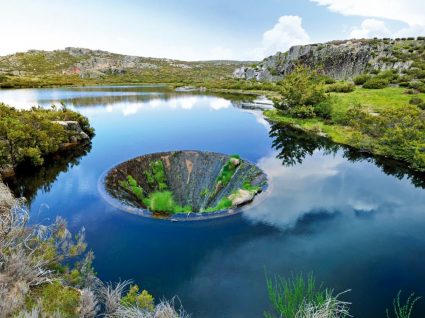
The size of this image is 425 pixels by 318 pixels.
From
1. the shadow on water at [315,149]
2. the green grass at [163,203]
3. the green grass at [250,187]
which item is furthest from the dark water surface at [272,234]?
the green grass at [163,203]

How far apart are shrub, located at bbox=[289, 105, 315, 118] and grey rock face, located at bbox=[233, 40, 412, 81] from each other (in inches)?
1372

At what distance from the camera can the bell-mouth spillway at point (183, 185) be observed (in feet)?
76.1

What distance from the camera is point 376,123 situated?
4050cm

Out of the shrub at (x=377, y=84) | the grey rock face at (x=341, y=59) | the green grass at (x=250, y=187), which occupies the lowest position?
the green grass at (x=250, y=187)

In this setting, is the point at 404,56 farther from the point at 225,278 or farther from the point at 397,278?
the point at 225,278

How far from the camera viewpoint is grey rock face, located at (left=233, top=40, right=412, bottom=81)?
8432 cm

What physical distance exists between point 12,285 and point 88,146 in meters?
33.3

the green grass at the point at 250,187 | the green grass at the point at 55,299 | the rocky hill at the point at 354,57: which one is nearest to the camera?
the green grass at the point at 55,299

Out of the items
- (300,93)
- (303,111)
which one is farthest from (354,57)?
(303,111)

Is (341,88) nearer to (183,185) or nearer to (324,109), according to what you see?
(324,109)

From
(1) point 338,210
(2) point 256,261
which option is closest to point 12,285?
(2) point 256,261

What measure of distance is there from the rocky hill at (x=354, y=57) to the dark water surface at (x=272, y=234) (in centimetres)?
5574

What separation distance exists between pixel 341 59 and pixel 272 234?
9633 cm

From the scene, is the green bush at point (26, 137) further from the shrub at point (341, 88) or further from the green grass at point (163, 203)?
the shrub at point (341, 88)
